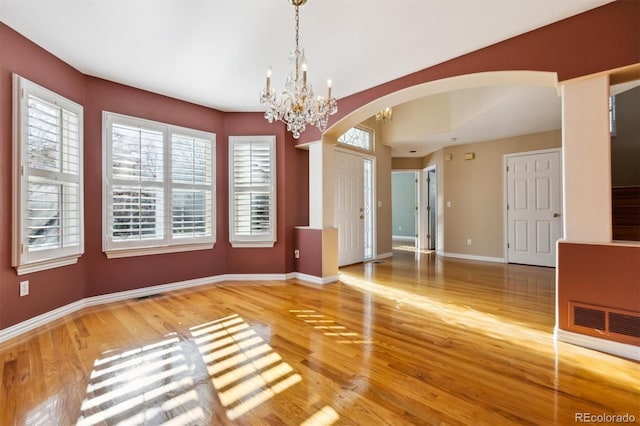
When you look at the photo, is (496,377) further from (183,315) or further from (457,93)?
(457,93)

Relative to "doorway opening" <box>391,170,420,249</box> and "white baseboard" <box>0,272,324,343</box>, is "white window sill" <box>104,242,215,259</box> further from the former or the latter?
"doorway opening" <box>391,170,420,249</box>

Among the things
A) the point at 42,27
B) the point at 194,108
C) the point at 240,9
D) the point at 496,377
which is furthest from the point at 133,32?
the point at 496,377

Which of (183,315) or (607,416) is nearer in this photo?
(607,416)

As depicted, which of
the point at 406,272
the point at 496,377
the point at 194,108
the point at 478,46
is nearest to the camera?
the point at 496,377

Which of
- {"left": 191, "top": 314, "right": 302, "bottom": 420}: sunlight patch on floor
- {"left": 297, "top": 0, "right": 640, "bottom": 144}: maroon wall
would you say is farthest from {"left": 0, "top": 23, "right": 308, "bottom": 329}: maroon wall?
{"left": 297, "top": 0, "right": 640, "bottom": 144}: maroon wall

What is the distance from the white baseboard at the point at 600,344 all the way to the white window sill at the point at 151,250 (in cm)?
428

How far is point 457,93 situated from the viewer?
5297 mm

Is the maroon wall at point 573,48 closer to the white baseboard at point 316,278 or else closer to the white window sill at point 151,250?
the white baseboard at point 316,278

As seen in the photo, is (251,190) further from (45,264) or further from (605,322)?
(605,322)

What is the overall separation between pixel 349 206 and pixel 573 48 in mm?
3908

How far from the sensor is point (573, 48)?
2.39m

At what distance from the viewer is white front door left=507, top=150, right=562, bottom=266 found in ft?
17.5

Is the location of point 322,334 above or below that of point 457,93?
below

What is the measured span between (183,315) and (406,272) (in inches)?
143
